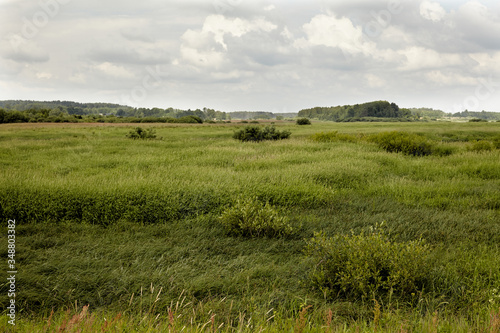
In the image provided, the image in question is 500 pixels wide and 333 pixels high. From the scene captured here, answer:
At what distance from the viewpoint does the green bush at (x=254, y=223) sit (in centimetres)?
743

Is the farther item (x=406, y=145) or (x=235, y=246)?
(x=406, y=145)

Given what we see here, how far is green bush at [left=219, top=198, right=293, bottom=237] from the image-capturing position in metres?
7.43

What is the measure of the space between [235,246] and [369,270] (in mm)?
2753

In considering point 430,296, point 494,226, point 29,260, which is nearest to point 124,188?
point 29,260

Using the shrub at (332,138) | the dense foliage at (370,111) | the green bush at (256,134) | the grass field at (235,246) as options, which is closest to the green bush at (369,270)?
the grass field at (235,246)

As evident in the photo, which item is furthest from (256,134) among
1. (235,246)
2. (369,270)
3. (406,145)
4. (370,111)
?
(370,111)

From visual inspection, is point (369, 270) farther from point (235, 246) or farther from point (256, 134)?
point (256, 134)

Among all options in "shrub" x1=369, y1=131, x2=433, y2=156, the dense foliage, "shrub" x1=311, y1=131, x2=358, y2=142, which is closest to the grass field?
"shrub" x1=369, y1=131, x2=433, y2=156

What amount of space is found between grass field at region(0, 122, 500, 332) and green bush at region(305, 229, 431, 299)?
82 mm

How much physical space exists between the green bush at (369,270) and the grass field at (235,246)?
0.27ft

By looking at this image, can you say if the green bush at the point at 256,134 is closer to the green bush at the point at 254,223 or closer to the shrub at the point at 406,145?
the shrub at the point at 406,145

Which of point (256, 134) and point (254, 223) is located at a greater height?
point (256, 134)

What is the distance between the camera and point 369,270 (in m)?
5.11

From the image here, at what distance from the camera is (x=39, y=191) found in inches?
360
